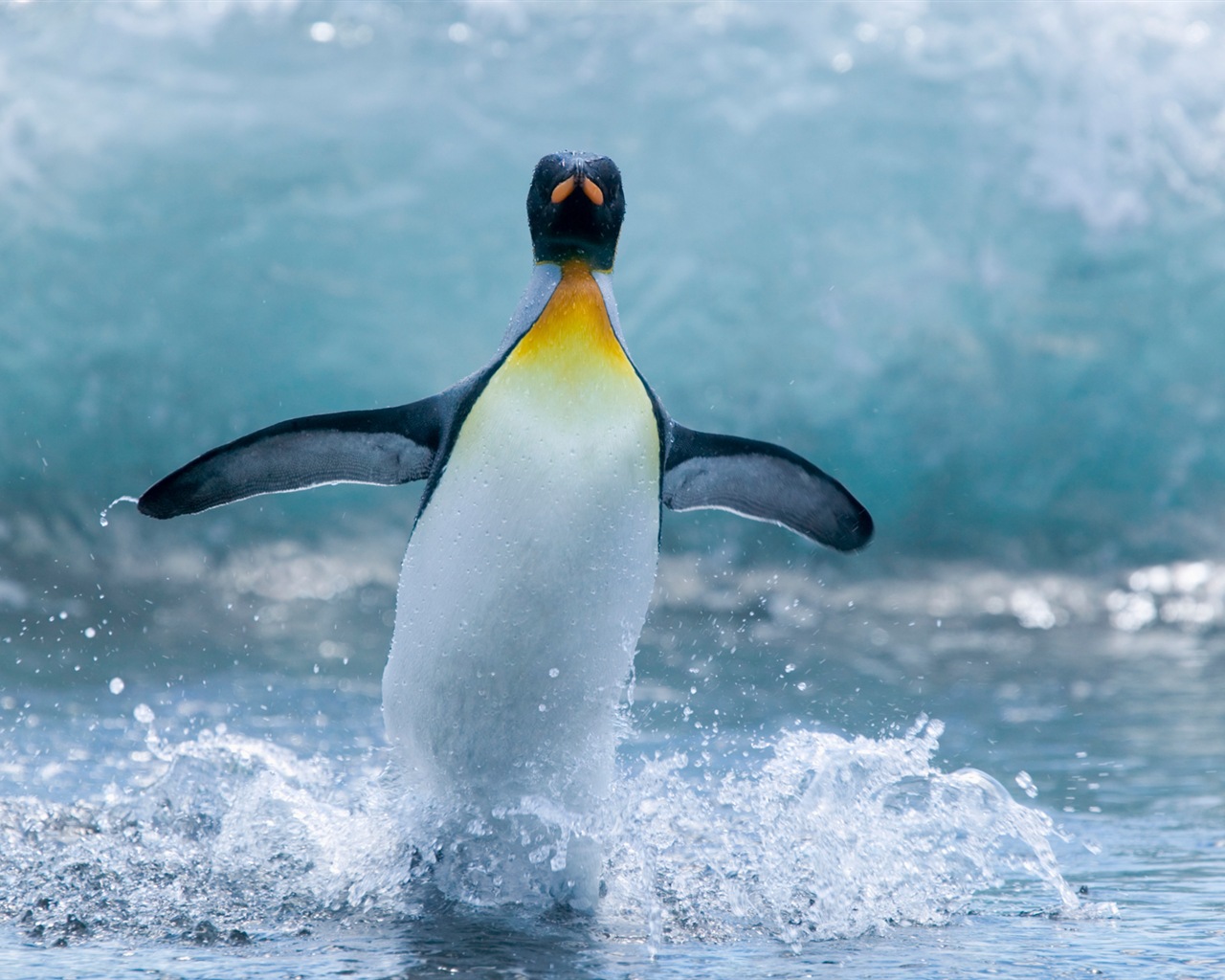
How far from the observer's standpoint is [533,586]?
8.42 feet

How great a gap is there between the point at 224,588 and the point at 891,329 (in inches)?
229

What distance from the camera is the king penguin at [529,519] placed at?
2576 mm

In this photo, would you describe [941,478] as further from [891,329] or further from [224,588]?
[224,588]

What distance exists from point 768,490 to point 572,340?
62 centimetres

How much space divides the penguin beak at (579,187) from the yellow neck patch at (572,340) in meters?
0.19

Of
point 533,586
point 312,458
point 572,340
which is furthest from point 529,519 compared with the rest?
point 312,458

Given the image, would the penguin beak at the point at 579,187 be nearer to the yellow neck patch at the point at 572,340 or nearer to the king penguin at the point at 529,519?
the king penguin at the point at 529,519

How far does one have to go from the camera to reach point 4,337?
420 inches

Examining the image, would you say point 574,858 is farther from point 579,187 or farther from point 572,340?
point 579,187

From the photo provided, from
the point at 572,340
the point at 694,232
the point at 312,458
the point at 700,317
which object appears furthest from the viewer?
the point at 694,232

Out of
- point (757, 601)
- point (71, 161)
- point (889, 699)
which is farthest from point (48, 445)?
point (889, 699)

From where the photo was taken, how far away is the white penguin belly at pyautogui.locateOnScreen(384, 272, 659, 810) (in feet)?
8.43

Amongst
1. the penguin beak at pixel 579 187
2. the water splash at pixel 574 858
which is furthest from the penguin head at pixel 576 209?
the water splash at pixel 574 858

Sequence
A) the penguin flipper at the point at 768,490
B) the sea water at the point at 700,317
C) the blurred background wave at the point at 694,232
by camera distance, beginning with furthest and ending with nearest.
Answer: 1. the blurred background wave at the point at 694,232
2. the sea water at the point at 700,317
3. the penguin flipper at the point at 768,490
